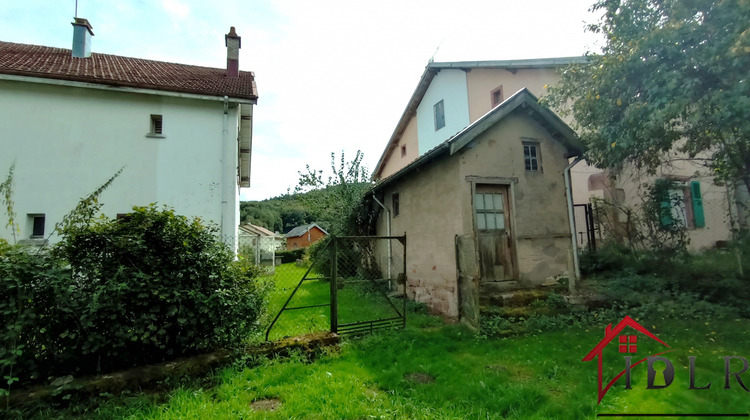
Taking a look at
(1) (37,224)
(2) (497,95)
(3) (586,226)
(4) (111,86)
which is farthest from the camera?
(2) (497,95)

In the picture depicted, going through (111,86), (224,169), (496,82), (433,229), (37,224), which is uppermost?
(496,82)

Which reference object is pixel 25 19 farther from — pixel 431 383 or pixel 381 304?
pixel 431 383

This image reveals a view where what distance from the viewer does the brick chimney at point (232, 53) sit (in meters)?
11.2

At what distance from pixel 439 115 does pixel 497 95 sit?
9.50 feet

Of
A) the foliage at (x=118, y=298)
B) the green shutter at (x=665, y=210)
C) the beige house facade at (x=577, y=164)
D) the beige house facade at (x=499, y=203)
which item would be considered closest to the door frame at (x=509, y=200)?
the beige house facade at (x=499, y=203)

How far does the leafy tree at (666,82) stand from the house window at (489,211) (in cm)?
217

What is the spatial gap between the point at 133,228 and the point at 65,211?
6.54 m

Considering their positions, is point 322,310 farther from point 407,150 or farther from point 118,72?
point 407,150

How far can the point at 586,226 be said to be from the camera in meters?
9.10

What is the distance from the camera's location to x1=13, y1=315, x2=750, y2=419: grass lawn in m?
3.01

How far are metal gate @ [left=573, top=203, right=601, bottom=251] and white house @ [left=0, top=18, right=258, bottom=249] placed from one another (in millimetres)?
9839

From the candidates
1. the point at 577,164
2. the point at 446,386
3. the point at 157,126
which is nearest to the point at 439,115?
the point at 577,164

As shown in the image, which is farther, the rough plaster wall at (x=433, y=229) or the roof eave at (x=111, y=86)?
the roof eave at (x=111, y=86)

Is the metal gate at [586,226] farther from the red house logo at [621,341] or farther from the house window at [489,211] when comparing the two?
the red house logo at [621,341]
